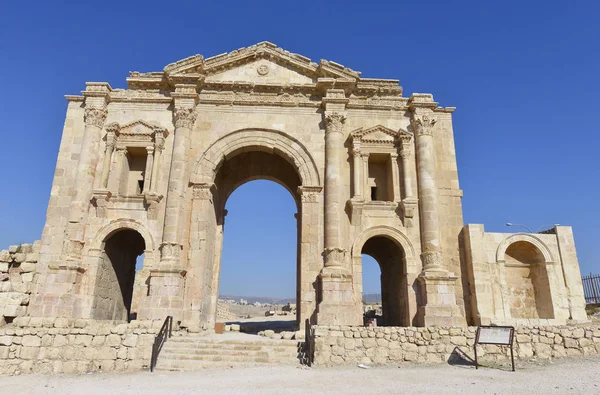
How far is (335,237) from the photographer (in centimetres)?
1462

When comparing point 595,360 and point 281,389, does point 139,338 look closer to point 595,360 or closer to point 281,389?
point 281,389

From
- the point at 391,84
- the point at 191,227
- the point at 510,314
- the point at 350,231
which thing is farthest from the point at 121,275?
the point at 510,314

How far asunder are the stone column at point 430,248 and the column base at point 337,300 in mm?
2413

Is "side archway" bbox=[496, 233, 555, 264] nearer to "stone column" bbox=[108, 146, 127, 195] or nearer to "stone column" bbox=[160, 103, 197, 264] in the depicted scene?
"stone column" bbox=[160, 103, 197, 264]

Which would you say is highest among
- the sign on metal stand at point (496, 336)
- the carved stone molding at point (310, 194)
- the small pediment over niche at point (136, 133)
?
the small pediment over niche at point (136, 133)

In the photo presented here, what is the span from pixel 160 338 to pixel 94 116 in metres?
9.54

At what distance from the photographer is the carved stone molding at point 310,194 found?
15547 mm

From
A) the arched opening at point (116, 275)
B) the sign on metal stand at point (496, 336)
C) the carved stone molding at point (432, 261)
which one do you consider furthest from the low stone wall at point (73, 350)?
the carved stone molding at point (432, 261)

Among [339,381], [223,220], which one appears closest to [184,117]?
[223,220]

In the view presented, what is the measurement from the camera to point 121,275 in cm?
1700

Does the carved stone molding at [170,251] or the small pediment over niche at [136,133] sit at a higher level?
the small pediment over niche at [136,133]

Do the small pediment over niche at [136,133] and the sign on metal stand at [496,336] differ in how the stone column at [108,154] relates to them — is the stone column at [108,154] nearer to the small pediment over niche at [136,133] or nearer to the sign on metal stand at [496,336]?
the small pediment over niche at [136,133]

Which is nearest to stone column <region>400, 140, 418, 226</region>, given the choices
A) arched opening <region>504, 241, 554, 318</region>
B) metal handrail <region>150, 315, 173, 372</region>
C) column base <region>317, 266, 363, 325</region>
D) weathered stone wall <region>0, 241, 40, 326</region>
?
column base <region>317, 266, 363, 325</region>

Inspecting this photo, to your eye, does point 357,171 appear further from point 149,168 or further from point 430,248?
point 149,168
